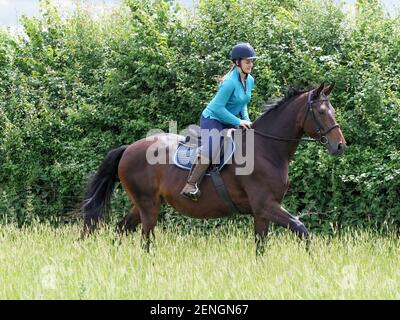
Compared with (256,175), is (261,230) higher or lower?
lower

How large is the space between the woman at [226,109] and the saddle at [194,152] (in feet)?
0.32

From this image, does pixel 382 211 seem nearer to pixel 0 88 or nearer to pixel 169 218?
pixel 169 218

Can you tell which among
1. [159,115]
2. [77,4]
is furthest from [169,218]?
[77,4]

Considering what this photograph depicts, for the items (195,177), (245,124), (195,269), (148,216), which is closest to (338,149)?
(245,124)

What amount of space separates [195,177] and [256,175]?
74 centimetres

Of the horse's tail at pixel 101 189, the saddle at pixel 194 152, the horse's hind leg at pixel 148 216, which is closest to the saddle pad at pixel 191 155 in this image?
the saddle at pixel 194 152

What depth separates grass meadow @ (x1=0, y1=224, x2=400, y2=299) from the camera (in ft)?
22.1

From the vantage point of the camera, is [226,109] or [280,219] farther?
[226,109]

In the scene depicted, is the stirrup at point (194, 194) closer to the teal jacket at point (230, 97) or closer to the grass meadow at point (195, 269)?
the grass meadow at point (195, 269)

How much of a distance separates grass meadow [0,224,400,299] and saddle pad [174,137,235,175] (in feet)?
3.36

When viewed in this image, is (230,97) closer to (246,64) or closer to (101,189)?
(246,64)

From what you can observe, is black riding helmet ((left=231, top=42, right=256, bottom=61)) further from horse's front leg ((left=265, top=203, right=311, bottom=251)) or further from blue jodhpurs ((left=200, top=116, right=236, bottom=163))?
horse's front leg ((left=265, top=203, right=311, bottom=251))

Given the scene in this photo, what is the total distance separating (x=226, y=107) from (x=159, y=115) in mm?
3316

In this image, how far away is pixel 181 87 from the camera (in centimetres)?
1123
